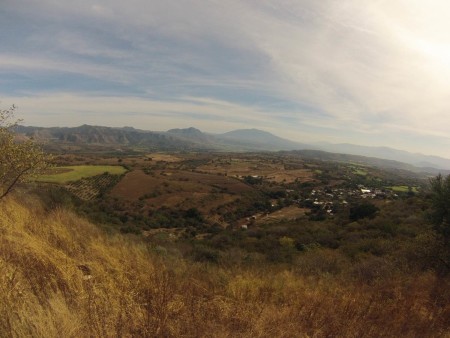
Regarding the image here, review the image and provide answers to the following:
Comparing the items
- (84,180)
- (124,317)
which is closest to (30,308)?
(124,317)

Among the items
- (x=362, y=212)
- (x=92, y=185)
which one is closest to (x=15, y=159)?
(x=362, y=212)

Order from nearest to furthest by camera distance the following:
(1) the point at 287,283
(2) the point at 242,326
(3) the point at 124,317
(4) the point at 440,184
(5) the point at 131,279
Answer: (3) the point at 124,317 < (2) the point at 242,326 < (5) the point at 131,279 < (1) the point at 287,283 < (4) the point at 440,184

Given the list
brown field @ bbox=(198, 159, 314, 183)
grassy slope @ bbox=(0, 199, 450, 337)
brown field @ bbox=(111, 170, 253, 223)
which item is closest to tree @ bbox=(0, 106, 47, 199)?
grassy slope @ bbox=(0, 199, 450, 337)

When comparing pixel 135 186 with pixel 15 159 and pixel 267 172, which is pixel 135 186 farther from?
pixel 267 172

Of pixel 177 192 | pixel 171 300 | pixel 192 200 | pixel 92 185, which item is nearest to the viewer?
pixel 171 300

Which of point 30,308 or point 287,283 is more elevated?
point 30,308

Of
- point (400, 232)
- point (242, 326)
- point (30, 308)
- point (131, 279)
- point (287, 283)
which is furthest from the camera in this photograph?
point (400, 232)

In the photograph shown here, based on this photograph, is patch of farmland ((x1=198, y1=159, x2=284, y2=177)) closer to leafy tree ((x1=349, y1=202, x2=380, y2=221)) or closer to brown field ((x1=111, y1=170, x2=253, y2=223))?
brown field ((x1=111, y1=170, x2=253, y2=223))

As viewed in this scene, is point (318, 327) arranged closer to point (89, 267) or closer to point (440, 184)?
point (89, 267)

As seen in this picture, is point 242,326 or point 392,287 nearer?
point 242,326
